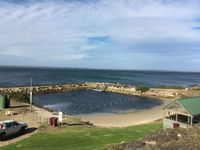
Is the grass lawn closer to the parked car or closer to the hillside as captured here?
the parked car

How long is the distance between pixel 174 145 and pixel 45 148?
393 inches

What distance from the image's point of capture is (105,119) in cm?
3528

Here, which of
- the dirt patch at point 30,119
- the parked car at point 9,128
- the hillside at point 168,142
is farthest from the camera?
the dirt patch at point 30,119

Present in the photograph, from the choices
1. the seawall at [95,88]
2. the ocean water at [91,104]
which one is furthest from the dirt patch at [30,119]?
the seawall at [95,88]

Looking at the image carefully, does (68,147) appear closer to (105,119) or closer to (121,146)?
(121,146)

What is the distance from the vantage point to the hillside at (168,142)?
37.0 feet

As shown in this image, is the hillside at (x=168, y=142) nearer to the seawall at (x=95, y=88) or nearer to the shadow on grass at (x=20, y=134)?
the shadow on grass at (x=20, y=134)

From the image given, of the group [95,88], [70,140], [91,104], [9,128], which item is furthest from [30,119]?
[95,88]

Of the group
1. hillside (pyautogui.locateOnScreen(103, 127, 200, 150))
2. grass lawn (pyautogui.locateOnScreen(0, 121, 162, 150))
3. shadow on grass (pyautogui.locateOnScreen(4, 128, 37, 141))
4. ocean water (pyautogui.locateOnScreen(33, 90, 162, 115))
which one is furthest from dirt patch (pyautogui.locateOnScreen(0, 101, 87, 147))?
hillside (pyautogui.locateOnScreen(103, 127, 200, 150))

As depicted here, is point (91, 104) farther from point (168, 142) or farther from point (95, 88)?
point (168, 142)

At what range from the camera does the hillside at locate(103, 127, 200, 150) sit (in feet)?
37.0

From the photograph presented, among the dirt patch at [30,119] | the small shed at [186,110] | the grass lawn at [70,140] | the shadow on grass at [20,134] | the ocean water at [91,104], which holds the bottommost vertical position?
the ocean water at [91,104]

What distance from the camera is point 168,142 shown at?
12.0 m

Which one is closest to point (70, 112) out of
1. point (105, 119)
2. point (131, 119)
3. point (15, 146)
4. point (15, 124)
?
point (105, 119)
